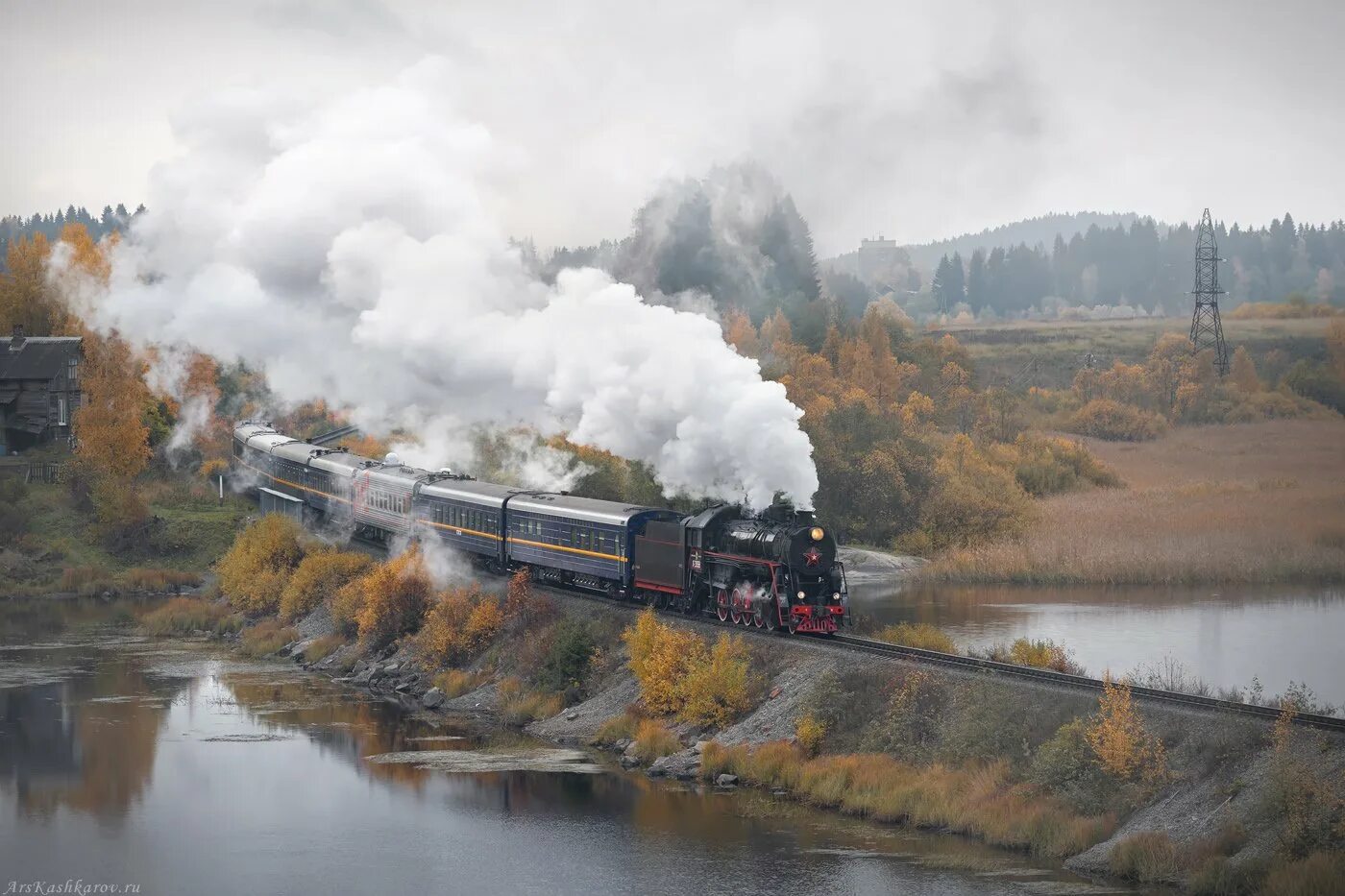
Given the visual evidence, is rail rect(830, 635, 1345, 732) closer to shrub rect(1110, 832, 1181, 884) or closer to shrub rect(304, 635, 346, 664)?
shrub rect(1110, 832, 1181, 884)

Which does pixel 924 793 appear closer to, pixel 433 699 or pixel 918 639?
pixel 918 639

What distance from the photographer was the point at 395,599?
57.4 metres

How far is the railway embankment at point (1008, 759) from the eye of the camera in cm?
2717

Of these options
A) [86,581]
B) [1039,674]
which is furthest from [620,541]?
[86,581]

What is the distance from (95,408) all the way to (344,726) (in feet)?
163

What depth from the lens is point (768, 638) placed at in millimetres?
40656

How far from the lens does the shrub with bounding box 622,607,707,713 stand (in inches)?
1634

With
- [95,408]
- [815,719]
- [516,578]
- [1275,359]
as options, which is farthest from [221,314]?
[1275,359]

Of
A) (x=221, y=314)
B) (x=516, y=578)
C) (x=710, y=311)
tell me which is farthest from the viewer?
(x=710, y=311)

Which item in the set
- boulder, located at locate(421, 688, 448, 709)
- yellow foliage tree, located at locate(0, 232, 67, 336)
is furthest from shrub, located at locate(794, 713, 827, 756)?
yellow foliage tree, located at locate(0, 232, 67, 336)

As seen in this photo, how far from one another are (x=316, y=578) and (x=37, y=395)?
39259 mm

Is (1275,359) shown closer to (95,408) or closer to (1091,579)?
(1091,579)

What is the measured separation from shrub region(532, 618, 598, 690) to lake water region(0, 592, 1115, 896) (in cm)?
259

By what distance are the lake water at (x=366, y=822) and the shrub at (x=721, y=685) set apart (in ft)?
9.32
